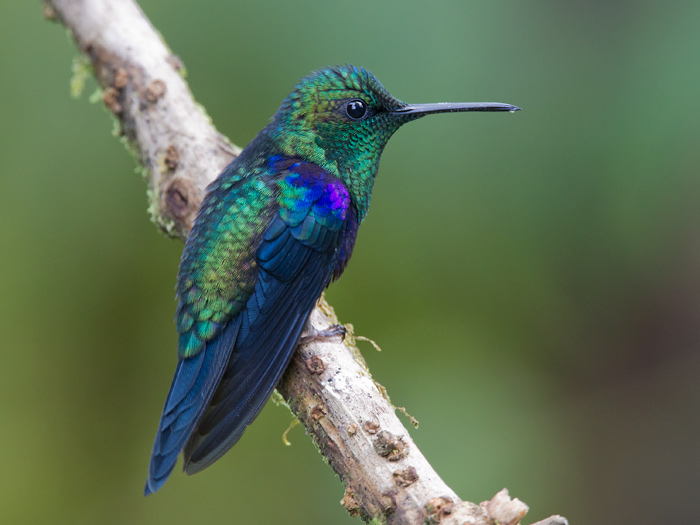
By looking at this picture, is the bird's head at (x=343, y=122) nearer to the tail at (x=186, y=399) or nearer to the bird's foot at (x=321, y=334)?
the bird's foot at (x=321, y=334)

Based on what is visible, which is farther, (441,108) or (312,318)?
(441,108)

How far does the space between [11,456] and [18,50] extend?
2.07 metres

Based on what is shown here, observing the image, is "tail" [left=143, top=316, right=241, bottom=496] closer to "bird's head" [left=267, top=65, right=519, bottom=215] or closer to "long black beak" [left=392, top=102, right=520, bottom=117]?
"bird's head" [left=267, top=65, right=519, bottom=215]

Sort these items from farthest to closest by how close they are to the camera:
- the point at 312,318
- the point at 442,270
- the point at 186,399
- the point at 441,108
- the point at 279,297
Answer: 1. the point at 442,270
2. the point at 441,108
3. the point at 312,318
4. the point at 279,297
5. the point at 186,399

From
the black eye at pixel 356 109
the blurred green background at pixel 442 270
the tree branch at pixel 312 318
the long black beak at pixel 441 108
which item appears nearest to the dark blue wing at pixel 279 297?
the tree branch at pixel 312 318

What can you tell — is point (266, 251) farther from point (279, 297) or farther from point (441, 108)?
point (441, 108)

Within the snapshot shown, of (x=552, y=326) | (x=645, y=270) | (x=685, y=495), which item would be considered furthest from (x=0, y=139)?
(x=685, y=495)

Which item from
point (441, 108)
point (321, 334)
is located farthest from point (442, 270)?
point (321, 334)

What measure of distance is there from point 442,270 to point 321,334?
1.36m

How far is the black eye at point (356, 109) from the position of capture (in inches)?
102

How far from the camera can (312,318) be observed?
250cm

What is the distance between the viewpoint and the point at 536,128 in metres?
3.57

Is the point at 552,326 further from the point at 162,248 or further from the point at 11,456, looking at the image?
the point at 11,456

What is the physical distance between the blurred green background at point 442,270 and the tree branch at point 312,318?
29.6 inches
